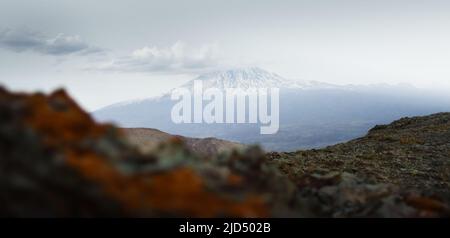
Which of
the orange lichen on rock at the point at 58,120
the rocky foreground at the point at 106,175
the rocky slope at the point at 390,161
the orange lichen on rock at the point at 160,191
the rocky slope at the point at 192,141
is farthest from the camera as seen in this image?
the rocky slope at the point at 192,141

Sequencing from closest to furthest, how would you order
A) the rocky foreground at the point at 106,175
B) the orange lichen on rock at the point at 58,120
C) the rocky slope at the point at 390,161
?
the rocky foreground at the point at 106,175, the orange lichen on rock at the point at 58,120, the rocky slope at the point at 390,161

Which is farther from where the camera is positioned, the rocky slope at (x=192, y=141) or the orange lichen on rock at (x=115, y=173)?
the rocky slope at (x=192, y=141)

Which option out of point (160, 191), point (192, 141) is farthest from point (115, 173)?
point (192, 141)

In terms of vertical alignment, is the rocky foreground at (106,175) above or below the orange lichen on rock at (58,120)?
below

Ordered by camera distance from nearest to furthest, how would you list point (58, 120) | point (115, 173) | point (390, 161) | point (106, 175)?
point (106, 175) < point (115, 173) < point (58, 120) < point (390, 161)

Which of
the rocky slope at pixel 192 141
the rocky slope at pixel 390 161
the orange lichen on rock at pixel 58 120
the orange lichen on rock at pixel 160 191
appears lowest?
the rocky slope at pixel 390 161

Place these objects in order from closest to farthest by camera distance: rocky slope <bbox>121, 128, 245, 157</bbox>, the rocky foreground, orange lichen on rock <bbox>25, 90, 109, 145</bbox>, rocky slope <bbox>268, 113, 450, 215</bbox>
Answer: the rocky foreground, orange lichen on rock <bbox>25, 90, 109, 145</bbox>, rocky slope <bbox>268, 113, 450, 215</bbox>, rocky slope <bbox>121, 128, 245, 157</bbox>

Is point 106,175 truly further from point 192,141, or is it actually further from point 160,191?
point 192,141

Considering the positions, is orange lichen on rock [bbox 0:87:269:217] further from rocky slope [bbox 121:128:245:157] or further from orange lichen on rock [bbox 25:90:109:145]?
rocky slope [bbox 121:128:245:157]

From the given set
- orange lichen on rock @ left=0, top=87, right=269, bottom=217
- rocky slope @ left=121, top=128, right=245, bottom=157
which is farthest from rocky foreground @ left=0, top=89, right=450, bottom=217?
rocky slope @ left=121, top=128, right=245, bottom=157

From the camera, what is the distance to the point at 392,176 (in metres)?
35.7

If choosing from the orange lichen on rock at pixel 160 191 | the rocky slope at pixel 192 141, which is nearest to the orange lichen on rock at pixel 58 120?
the orange lichen on rock at pixel 160 191

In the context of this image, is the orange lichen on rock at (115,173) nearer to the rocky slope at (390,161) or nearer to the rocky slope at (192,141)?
the rocky slope at (390,161)

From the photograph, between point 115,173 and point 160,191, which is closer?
point 115,173
